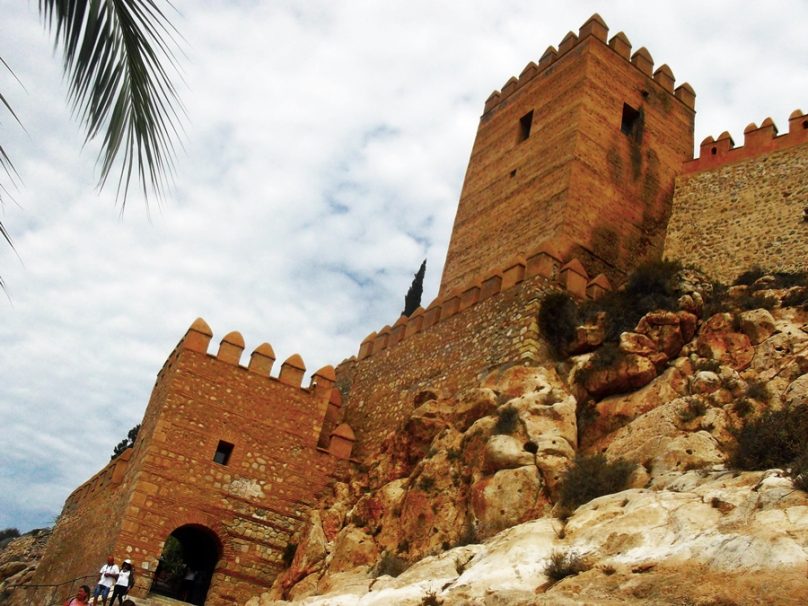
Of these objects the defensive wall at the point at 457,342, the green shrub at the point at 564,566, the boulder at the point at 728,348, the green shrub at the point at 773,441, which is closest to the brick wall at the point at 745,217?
the defensive wall at the point at 457,342

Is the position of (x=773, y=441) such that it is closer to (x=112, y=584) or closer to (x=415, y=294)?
(x=112, y=584)

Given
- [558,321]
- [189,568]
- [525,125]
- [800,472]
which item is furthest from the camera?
[525,125]

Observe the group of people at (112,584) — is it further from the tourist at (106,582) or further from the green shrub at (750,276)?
the green shrub at (750,276)

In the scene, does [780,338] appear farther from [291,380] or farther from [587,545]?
[291,380]

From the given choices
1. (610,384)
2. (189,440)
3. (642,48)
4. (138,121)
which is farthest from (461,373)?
(138,121)

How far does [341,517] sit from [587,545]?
8.34 metres

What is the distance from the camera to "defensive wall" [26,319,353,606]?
1534cm

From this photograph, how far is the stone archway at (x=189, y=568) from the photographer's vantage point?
51.4ft

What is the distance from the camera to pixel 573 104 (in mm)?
18719

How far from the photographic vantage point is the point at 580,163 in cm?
1783

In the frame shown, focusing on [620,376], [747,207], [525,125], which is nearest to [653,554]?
[620,376]

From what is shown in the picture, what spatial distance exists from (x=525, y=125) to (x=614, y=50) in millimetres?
2639

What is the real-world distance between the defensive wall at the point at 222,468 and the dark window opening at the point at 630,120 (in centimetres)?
871

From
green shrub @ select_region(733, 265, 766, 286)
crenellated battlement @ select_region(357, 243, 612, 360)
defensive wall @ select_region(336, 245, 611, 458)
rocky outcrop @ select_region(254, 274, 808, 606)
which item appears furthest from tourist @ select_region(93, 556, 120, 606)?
green shrub @ select_region(733, 265, 766, 286)
